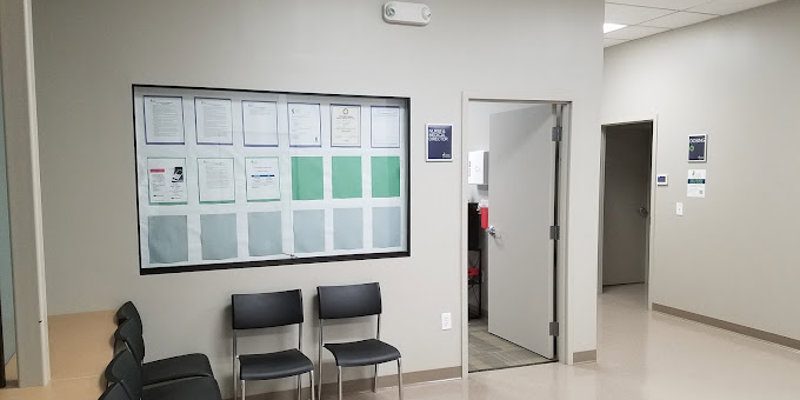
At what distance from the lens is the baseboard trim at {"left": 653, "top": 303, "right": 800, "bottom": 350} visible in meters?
4.58

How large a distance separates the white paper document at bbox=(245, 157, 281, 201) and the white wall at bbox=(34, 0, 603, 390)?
1.59 feet

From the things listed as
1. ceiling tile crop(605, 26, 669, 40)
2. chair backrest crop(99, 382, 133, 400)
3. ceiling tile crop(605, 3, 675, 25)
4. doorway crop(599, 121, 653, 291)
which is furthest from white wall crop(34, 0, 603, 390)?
doorway crop(599, 121, 653, 291)

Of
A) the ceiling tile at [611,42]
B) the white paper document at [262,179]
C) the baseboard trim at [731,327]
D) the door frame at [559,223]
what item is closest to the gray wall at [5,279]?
the white paper document at [262,179]

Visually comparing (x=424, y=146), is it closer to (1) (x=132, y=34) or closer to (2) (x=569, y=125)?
(2) (x=569, y=125)

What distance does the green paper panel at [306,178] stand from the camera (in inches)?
137

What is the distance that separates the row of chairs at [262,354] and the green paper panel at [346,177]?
2.10 feet

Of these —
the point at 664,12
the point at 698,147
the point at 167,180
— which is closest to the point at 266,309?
the point at 167,180

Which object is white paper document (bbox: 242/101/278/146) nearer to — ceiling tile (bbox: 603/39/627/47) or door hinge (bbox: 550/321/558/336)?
door hinge (bbox: 550/321/558/336)

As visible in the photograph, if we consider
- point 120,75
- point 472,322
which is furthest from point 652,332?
point 120,75

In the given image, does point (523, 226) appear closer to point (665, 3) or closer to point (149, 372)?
point (665, 3)

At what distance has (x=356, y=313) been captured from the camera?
11.4 feet

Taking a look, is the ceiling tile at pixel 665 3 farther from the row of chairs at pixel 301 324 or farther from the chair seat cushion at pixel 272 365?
the chair seat cushion at pixel 272 365

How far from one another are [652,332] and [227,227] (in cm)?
414

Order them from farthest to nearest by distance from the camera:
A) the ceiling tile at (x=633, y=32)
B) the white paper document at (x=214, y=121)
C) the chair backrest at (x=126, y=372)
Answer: the ceiling tile at (x=633, y=32) → the white paper document at (x=214, y=121) → the chair backrest at (x=126, y=372)
